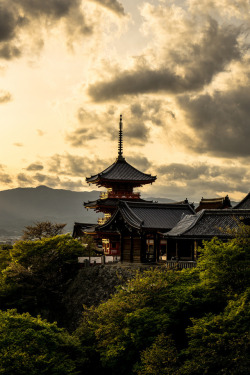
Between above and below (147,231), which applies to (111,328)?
below

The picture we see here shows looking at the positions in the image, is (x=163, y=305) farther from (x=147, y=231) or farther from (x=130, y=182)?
(x=130, y=182)

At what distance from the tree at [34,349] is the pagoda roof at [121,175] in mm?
33127

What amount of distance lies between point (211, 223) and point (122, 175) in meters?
25.3

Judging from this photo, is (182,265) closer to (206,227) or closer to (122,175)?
(206,227)

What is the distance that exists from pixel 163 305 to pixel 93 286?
1501 cm

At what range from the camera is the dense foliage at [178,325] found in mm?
21547

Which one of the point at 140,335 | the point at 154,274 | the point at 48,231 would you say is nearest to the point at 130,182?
the point at 48,231

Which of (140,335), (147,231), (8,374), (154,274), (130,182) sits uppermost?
(130,182)

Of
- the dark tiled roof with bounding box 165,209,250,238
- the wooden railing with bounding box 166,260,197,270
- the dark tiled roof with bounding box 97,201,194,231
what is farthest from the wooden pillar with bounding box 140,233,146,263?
the wooden railing with bounding box 166,260,197,270

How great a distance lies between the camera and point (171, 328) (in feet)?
86.4

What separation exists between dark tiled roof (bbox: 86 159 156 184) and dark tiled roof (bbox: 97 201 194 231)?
39.0ft

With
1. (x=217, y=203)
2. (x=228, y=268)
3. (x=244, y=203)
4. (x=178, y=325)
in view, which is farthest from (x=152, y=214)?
(x=228, y=268)

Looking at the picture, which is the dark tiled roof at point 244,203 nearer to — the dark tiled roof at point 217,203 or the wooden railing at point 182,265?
the wooden railing at point 182,265

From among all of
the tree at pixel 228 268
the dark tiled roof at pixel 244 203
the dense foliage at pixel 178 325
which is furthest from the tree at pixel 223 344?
the dark tiled roof at pixel 244 203
